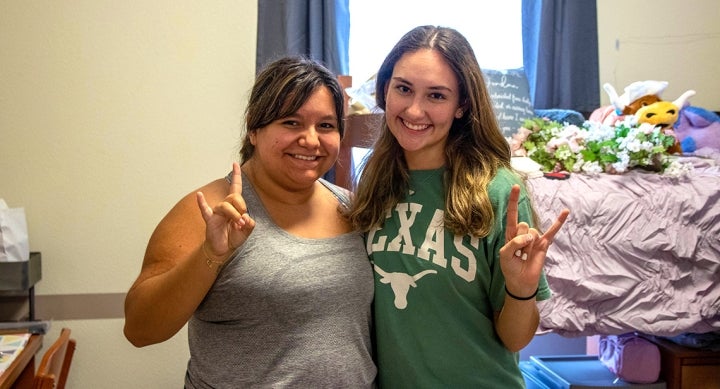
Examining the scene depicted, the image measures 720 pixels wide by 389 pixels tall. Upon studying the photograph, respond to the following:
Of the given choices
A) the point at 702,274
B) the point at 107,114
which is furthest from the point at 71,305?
the point at 702,274

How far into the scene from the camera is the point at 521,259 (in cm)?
125

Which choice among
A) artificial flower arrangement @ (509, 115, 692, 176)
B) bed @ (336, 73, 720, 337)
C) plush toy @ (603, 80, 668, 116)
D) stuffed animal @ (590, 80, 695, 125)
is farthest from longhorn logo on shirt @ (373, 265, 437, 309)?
plush toy @ (603, 80, 668, 116)

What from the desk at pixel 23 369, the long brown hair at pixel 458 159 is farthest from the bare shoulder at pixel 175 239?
the desk at pixel 23 369

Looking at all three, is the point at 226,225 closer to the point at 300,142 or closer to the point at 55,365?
the point at 300,142

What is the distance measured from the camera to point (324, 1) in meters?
2.97

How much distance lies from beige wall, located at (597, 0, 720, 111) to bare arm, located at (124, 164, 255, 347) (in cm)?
263

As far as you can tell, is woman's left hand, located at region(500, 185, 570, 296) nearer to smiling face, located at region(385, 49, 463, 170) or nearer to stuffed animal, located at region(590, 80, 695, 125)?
smiling face, located at region(385, 49, 463, 170)

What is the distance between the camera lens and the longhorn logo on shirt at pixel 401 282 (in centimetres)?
138

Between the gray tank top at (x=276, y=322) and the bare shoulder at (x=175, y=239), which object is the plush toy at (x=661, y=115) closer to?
the gray tank top at (x=276, y=322)

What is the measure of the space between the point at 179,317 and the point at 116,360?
185 cm

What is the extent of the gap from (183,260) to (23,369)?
4.06ft

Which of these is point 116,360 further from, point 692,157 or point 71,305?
point 692,157

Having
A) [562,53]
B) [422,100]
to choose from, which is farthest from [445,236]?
[562,53]

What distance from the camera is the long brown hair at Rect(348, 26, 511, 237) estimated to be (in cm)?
136
